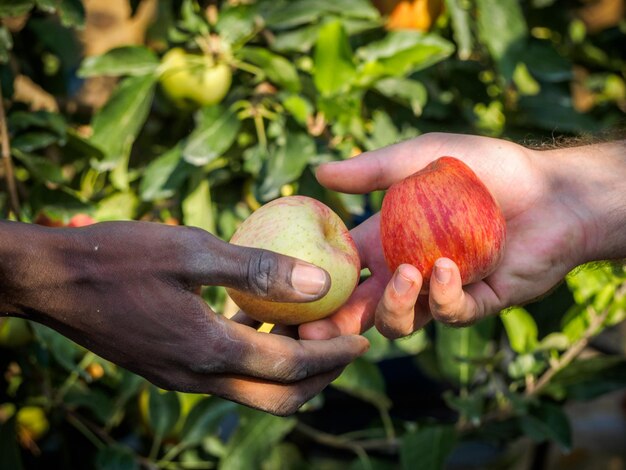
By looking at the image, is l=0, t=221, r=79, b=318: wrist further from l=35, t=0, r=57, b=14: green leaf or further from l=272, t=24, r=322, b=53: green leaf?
l=272, t=24, r=322, b=53: green leaf

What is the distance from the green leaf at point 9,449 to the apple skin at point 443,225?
1047 mm

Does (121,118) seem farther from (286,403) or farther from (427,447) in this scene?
(427,447)

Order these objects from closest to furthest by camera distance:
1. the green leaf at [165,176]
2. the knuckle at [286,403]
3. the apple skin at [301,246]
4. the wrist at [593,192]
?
the knuckle at [286,403] < the apple skin at [301,246] < the wrist at [593,192] < the green leaf at [165,176]

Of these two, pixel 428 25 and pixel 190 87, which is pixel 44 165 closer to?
pixel 190 87

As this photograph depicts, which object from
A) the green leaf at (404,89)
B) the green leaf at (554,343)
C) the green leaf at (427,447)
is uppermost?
the green leaf at (404,89)

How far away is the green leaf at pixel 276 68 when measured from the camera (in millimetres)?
1979

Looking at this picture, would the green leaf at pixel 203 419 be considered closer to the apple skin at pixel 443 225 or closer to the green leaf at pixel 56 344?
the green leaf at pixel 56 344

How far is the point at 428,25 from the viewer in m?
2.27

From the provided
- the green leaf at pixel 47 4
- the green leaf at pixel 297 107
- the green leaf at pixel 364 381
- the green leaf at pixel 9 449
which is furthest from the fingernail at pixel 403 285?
the green leaf at pixel 9 449

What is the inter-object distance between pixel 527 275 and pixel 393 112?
76 cm

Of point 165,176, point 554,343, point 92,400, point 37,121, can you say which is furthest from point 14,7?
point 554,343

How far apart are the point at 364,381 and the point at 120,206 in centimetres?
74

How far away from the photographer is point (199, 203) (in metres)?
2.04

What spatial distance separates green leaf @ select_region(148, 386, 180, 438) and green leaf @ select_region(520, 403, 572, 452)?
0.84 metres
